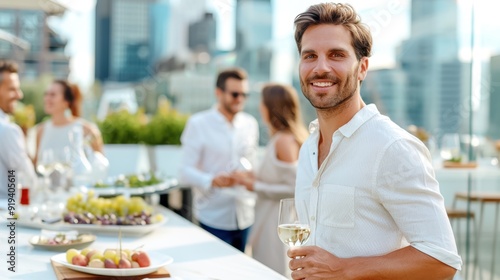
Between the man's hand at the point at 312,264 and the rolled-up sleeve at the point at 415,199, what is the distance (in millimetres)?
202

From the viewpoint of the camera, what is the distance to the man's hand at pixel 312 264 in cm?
167

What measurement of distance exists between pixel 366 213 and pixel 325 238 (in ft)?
0.52

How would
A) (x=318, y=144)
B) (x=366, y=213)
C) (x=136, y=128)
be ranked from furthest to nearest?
1. (x=136, y=128)
2. (x=318, y=144)
3. (x=366, y=213)

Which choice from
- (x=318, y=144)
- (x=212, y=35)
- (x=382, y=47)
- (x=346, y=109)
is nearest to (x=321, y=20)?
(x=346, y=109)

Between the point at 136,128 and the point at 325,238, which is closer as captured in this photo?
the point at 325,238

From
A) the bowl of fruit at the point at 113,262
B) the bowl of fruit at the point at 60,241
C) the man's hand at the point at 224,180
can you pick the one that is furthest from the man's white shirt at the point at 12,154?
the bowl of fruit at the point at 113,262

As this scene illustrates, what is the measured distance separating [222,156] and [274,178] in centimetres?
80

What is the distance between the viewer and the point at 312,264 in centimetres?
167

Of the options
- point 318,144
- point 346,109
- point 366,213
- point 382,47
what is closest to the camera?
point 366,213

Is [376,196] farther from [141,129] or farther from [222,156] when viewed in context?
[141,129]

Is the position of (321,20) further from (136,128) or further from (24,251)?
(136,128)

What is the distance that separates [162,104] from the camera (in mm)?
8492

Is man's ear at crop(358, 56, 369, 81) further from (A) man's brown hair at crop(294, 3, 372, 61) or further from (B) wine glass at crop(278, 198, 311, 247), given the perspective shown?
(B) wine glass at crop(278, 198, 311, 247)

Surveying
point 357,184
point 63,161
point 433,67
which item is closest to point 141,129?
point 433,67
